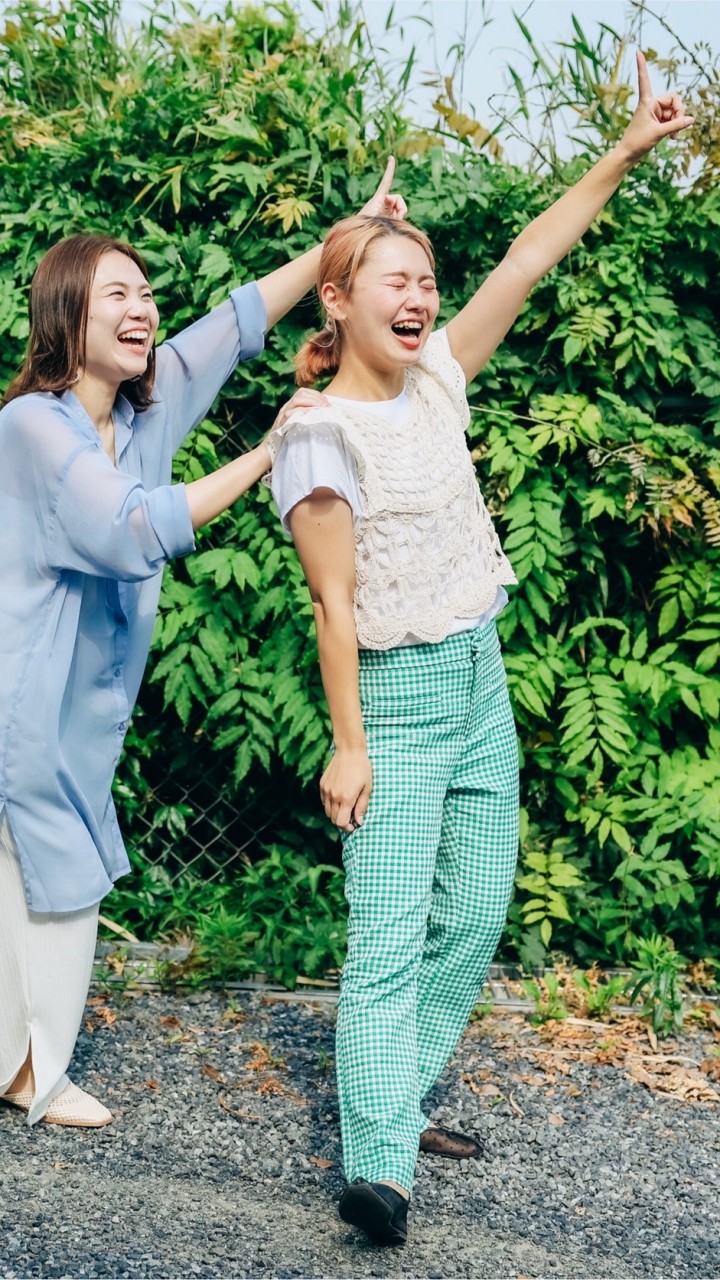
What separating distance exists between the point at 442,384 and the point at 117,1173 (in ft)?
6.07

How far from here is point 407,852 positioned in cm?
265

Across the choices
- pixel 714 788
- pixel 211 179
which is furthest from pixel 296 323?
pixel 714 788

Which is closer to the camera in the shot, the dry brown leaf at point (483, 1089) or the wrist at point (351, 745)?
the wrist at point (351, 745)

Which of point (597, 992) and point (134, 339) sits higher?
point (134, 339)

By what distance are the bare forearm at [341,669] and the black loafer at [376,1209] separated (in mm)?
820

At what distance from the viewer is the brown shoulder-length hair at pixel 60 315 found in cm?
283

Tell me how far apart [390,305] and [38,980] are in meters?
1.69

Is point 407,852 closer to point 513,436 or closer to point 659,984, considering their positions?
point 659,984

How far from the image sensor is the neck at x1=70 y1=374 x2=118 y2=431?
115 inches

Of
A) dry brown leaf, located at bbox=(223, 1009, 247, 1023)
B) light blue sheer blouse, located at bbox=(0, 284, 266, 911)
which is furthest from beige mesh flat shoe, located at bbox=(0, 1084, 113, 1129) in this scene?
dry brown leaf, located at bbox=(223, 1009, 247, 1023)

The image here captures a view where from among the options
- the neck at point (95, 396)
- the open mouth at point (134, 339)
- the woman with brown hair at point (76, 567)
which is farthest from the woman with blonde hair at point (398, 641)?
the neck at point (95, 396)

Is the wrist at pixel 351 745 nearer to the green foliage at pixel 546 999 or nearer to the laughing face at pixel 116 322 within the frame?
the laughing face at pixel 116 322

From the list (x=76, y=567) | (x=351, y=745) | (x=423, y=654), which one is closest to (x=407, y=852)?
(x=351, y=745)

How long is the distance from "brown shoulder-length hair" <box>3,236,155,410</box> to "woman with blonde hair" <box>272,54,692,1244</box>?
1.60 ft
